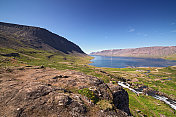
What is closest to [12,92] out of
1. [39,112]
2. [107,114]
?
[39,112]

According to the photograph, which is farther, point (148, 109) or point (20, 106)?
point (148, 109)

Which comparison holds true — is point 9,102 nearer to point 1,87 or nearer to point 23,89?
point 23,89

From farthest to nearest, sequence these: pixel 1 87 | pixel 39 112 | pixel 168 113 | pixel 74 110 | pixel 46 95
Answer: pixel 168 113 < pixel 1 87 < pixel 46 95 < pixel 74 110 < pixel 39 112

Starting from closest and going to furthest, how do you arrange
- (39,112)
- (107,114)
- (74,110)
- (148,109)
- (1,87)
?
(39,112)
(74,110)
(107,114)
(1,87)
(148,109)

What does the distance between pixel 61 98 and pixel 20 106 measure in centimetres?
484

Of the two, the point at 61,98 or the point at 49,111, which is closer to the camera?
the point at 49,111

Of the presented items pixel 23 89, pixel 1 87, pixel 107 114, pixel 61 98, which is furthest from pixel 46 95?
pixel 107 114

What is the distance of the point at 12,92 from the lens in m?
11.3

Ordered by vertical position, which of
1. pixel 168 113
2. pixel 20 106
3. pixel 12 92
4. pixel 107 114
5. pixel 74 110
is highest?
pixel 12 92

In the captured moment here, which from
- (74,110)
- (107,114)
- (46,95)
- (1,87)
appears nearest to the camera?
(74,110)

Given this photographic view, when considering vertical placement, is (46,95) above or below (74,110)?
above

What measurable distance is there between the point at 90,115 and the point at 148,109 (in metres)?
45.0

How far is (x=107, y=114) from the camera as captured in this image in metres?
10.7

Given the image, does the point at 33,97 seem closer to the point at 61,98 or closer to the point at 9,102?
the point at 9,102
